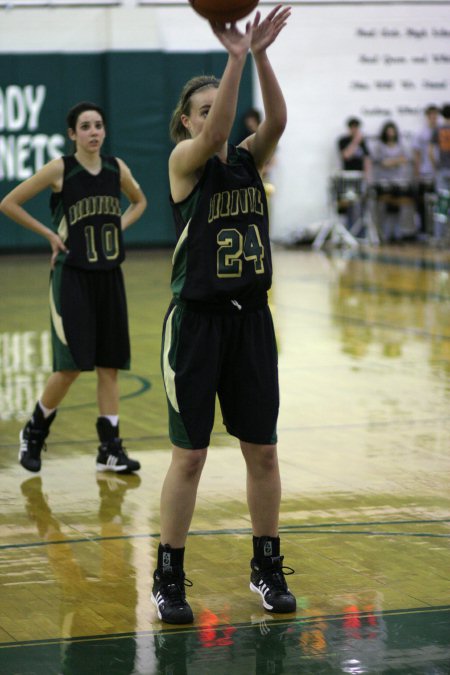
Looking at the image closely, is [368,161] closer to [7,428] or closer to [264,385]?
[7,428]

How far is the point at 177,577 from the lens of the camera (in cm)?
417

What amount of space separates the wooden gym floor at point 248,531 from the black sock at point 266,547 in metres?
0.15

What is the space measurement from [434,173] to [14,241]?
261 inches

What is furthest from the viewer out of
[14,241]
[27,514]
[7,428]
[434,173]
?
[434,173]

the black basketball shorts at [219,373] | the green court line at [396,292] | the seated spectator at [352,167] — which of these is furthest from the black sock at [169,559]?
the seated spectator at [352,167]

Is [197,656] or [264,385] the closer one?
[197,656]

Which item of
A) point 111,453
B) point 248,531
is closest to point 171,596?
point 248,531

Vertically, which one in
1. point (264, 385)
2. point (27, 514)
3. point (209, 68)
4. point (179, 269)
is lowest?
point (27, 514)

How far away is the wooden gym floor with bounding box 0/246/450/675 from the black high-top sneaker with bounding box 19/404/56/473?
9 centimetres

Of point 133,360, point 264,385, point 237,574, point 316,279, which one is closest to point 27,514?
point 237,574

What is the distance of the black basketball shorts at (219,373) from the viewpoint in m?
4.10

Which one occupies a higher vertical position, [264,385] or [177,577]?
[264,385]

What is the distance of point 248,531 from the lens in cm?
509

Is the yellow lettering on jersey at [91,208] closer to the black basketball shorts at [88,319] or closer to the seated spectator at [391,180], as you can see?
the black basketball shorts at [88,319]
